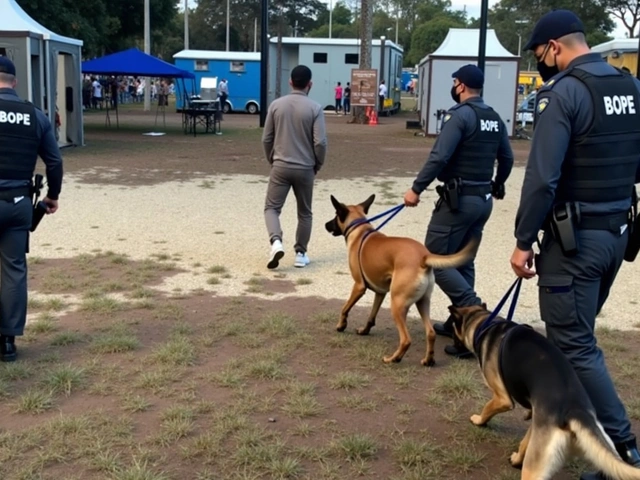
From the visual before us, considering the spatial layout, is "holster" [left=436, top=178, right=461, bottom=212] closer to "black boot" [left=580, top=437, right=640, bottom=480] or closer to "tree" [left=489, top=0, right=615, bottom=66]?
"black boot" [left=580, top=437, right=640, bottom=480]

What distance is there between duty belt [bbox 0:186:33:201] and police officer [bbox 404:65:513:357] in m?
2.48

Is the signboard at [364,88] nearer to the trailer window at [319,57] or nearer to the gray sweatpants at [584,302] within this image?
the trailer window at [319,57]

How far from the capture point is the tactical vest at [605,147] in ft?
9.50

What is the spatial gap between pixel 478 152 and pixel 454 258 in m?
0.92

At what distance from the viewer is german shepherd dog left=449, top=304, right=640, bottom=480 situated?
100 inches

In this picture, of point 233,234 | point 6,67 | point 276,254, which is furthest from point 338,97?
point 6,67

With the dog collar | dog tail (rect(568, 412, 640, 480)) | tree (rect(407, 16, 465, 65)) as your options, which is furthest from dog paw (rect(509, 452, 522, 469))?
tree (rect(407, 16, 465, 65))

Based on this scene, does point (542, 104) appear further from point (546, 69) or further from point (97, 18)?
point (97, 18)

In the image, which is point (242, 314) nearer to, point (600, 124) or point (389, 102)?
point (600, 124)

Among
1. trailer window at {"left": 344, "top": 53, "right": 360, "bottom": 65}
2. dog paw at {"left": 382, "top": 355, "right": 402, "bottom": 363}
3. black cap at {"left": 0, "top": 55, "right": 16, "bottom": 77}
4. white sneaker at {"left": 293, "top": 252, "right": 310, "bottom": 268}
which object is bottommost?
dog paw at {"left": 382, "top": 355, "right": 402, "bottom": 363}

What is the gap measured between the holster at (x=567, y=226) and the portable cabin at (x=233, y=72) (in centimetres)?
3355

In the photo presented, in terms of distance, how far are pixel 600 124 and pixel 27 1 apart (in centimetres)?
2165

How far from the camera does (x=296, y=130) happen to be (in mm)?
6664

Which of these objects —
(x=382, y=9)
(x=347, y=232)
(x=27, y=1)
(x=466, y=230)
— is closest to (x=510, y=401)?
(x=466, y=230)
